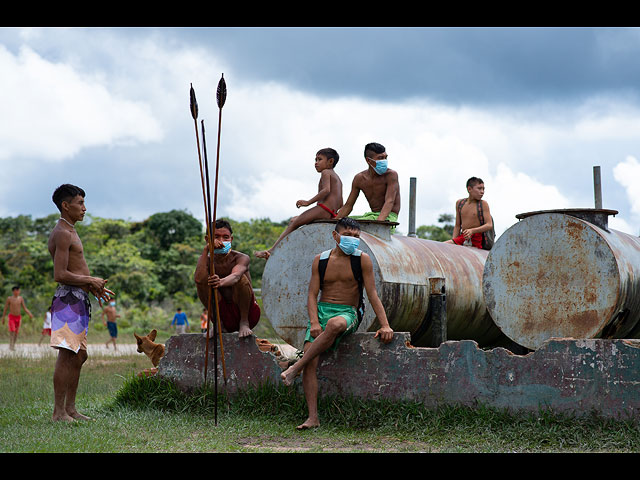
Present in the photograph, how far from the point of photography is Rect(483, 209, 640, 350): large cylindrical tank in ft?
21.9

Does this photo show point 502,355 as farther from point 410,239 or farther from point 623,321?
point 410,239

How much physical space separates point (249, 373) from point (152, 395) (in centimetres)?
106

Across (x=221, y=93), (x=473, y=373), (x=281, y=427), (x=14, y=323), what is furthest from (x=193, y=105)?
(x=14, y=323)

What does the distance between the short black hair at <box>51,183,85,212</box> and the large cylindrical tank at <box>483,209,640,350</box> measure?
3.99 metres

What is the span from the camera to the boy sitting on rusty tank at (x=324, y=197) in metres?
8.14

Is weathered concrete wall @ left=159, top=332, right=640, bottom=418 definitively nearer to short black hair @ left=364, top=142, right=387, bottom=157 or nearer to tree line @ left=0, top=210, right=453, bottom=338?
short black hair @ left=364, top=142, right=387, bottom=157

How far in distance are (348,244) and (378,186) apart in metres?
2.09

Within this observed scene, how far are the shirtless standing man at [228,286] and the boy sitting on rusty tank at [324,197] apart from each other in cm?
66

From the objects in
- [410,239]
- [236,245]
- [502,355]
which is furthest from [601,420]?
[236,245]

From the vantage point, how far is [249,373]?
23.6 ft

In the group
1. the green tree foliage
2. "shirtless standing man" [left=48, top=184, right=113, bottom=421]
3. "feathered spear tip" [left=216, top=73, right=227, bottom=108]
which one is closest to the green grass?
"shirtless standing man" [left=48, top=184, right=113, bottom=421]

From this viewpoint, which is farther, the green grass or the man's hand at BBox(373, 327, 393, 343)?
the man's hand at BBox(373, 327, 393, 343)

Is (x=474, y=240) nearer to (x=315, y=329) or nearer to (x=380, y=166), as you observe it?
(x=380, y=166)

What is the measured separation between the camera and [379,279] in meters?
7.30
